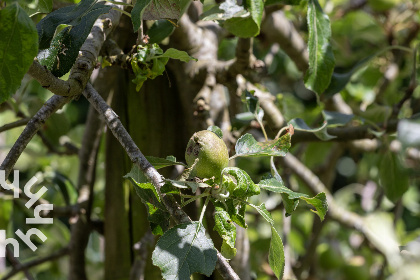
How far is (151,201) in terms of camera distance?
55 cm

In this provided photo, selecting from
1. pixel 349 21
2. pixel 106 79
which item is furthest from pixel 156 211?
pixel 349 21

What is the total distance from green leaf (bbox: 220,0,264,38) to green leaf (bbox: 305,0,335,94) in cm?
9

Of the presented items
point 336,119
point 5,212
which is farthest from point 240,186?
point 5,212

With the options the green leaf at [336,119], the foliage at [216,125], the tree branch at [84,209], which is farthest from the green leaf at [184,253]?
the tree branch at [84,209]

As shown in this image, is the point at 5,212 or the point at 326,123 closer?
the point at 326,123

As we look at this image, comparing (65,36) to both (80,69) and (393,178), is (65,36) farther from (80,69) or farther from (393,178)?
(393,178)

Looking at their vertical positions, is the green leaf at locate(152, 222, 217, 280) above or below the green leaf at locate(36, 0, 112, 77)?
below

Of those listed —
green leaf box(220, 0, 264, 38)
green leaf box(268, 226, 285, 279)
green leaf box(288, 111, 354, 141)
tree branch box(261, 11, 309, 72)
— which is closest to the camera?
green leaf box(268, 226, 285, 279)

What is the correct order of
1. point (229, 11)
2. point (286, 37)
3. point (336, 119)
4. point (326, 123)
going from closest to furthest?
point (229, 11) < point (326, 123) < point (336, 119) < point (286, 37)

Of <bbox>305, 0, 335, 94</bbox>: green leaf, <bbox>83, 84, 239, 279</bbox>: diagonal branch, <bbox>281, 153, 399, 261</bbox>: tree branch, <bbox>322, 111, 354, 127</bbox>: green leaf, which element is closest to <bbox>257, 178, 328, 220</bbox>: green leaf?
<bbox>83, 84, 239, 279</bbox>: diagonal branch

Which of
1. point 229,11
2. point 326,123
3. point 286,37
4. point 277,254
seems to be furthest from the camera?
point 286,37

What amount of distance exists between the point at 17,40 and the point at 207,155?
23 cm

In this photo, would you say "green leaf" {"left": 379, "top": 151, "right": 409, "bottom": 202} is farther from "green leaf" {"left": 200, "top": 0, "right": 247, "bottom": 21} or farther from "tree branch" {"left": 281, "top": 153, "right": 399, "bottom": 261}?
"green leaf" {"left": 200, "top": 0, "right": 247, "bottom": 21}

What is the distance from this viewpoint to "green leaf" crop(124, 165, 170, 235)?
0.54m
